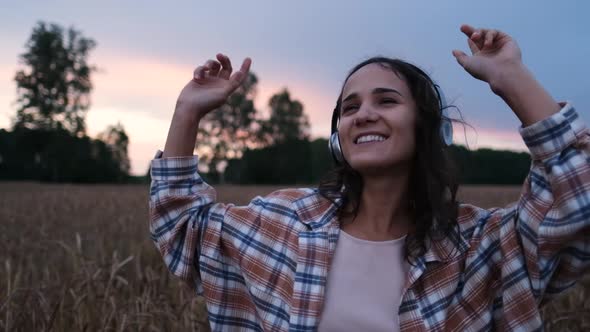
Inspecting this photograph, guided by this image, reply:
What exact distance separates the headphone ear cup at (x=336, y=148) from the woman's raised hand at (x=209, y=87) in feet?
1.22

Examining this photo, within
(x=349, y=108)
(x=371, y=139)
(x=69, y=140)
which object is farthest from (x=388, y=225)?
(x=69, y=140)

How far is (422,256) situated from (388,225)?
0.20 m

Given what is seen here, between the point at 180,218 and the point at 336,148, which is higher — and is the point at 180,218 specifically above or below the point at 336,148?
below

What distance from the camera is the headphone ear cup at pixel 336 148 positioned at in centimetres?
184

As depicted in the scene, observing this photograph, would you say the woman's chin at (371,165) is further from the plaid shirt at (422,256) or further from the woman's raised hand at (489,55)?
the woman's raised hand at (489,55)

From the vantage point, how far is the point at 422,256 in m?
1.53

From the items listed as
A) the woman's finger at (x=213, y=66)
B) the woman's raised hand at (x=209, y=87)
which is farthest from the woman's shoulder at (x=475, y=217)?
the woman's finger at (x=213, y=66)

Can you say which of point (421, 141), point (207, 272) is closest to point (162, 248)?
point (207, 272)

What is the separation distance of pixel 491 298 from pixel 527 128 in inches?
18.8

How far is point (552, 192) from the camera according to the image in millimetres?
1323

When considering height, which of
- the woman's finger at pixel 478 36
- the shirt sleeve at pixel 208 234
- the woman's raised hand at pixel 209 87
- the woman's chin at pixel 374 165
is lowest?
the shirt sleeve at pixel 208 234

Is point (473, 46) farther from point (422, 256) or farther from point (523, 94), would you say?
point (422, 256)

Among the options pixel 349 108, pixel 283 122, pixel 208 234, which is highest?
pixel 283 122

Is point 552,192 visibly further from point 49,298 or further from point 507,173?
point 507,173
